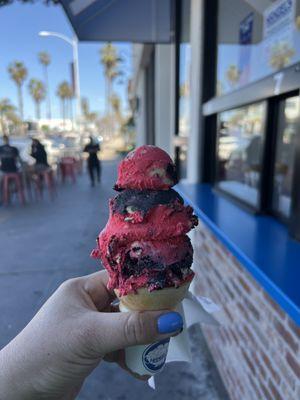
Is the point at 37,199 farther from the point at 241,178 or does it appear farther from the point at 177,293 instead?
the point at 177,293

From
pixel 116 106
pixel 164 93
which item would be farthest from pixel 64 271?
pixel 116 106

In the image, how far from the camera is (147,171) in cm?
123

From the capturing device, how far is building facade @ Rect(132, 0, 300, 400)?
1789 mm

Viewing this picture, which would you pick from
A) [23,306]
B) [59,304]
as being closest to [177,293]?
[59,304]

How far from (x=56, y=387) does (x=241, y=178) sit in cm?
256

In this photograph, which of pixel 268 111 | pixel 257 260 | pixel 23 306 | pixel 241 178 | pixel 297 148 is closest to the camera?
pixel 257 260

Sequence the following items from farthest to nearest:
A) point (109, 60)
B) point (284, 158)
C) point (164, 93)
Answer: point (109, 60)
point (164, 93)
point (284, 158)

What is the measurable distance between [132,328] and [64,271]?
12.2 ft

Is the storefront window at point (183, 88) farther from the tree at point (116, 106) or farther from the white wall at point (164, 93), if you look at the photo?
the tree at point (116, 106)

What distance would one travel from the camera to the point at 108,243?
120 cm

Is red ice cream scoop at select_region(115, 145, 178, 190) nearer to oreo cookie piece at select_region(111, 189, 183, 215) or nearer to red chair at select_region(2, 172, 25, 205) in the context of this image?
oreo cookie piece at select_region(111, 189, 183, 215)

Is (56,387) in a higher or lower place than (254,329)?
higher

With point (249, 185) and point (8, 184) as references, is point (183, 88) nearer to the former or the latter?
point (249, 185)

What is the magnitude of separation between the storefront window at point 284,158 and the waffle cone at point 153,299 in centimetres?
145
